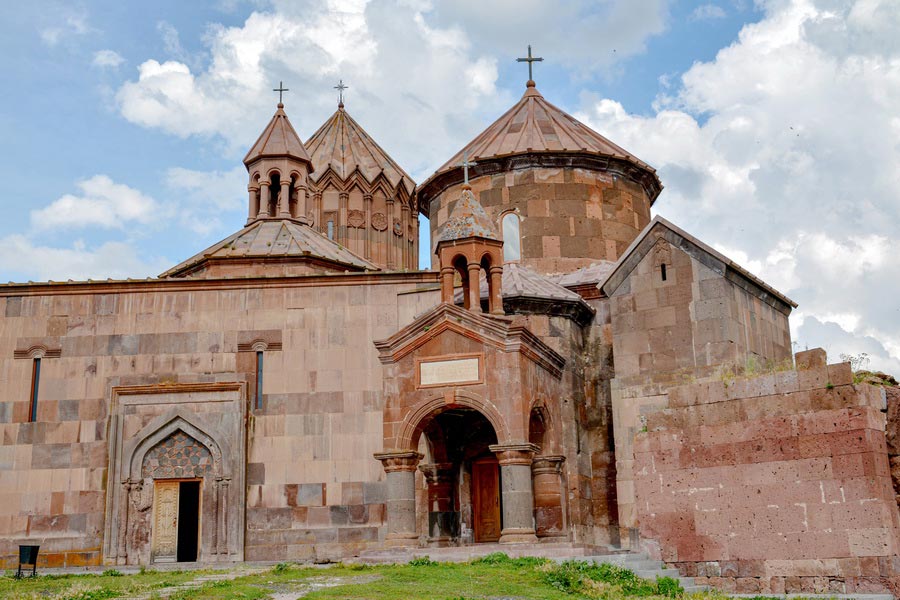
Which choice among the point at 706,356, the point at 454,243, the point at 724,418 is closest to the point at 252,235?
the point at 454,243

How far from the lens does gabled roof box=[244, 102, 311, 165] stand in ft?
69.7

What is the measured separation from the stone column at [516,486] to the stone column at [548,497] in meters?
1.01

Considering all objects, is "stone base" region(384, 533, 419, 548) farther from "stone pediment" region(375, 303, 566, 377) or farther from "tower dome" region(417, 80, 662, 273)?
"tower dome" region(417, 80, 662, 273)

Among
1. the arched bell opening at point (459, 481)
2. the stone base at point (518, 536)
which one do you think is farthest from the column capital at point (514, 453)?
the arched bell opening at point (459, 481)

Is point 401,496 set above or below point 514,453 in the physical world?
below

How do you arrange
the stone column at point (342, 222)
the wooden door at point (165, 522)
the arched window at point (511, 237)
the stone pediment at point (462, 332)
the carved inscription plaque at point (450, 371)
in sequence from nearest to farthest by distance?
the stone pediment at point (462, 332) < the carved inscription plaque at point (450, 371) < the wooden door at point (165, 522) < the arched window at point (511, 237) < the stone column at point (342, 222)

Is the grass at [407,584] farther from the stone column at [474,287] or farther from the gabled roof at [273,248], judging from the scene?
the gabled roof at [273,248]

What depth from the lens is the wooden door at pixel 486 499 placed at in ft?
51.8

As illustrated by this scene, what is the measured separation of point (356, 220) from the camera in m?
26.6

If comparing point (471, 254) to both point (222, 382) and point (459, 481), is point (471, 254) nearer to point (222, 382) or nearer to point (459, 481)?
point (459, 481)

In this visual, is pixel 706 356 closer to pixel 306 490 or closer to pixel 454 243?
pixel 454 243

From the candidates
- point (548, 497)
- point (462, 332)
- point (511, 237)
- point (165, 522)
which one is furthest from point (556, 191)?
point (165, 522)

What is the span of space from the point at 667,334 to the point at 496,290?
2765 millimetres

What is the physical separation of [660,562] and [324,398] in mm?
6629
